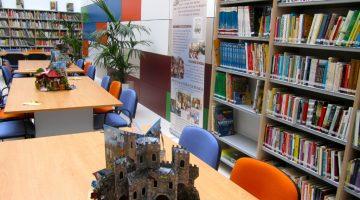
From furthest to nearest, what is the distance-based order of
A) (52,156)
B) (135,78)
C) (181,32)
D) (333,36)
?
(135,78) → (181,32) → (333,36) → (52,156)

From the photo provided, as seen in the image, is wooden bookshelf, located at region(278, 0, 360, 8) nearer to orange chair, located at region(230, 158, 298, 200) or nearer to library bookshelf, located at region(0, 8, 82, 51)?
orange chair, located at region(230, 158, 298, 200)

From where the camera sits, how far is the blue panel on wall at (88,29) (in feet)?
29.9

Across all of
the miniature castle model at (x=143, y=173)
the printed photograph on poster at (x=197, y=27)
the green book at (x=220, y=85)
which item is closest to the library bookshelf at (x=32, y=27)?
the printed photograph on poster at (x=197, y=27)

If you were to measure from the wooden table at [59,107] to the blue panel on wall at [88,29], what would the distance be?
5949 mm

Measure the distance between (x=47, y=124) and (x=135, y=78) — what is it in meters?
3.31

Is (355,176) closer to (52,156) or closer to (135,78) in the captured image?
(52,156)

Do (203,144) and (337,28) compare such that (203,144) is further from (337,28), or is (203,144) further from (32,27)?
(32,27)

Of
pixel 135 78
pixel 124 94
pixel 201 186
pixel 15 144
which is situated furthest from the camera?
pixel 135 78

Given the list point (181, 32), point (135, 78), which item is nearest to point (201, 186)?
point (181, 32)

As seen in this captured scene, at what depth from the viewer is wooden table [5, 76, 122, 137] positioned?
2.93 metres

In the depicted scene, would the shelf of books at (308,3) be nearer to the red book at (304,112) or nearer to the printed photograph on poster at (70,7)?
the red book at (304,112)

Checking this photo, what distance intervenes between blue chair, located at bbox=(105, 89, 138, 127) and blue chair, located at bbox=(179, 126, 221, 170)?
4.15 feet

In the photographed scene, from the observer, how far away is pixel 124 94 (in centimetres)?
366

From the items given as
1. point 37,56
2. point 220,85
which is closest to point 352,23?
point 220,85
